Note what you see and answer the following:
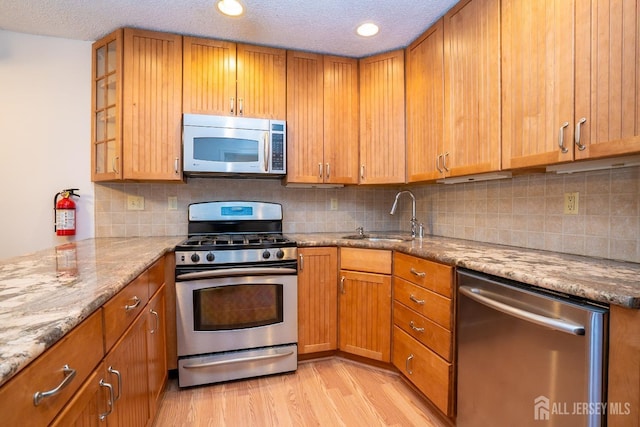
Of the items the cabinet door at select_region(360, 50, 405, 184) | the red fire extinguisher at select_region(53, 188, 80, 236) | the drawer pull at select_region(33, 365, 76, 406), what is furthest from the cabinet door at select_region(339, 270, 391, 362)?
the red fire extinguisher at select_region(53, 188, 80, 236)

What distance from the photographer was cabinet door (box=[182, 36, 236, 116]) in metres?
2.11

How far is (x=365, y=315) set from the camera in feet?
6.82

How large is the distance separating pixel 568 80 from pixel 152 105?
91.4 inches

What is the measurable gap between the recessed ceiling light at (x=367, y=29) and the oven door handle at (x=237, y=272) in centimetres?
171

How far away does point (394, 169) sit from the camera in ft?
7.66

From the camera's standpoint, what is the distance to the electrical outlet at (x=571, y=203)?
1.46 metres

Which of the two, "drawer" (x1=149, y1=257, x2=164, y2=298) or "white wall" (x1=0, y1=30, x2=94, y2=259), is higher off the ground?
"white wall" (x1=0, y1=30, x2=94, y2=259)

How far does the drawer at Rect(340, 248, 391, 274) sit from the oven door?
38cm

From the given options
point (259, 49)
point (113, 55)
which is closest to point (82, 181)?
point (113, 55)

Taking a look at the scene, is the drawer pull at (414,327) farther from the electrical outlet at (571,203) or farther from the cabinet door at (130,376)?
the cabinet door at (130,376)

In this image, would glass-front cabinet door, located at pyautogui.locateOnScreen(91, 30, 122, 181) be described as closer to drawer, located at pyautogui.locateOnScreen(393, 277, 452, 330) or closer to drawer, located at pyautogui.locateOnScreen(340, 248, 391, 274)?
drawer, located at pyautogui.locateOnScreen(340, 248, 391, 274)

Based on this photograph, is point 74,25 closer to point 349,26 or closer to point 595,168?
point 349,26

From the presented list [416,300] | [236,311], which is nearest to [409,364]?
[416,300]

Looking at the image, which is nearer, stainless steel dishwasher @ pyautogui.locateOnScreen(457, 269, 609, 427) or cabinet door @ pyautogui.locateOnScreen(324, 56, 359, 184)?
stainless steel dishwasher @ pyautogui.locateOnScreen(457, 269, 609, 427)
